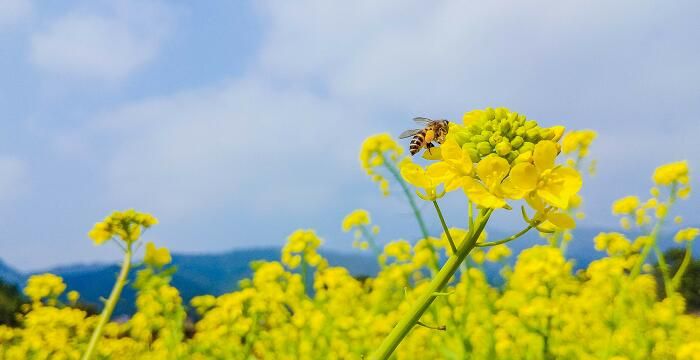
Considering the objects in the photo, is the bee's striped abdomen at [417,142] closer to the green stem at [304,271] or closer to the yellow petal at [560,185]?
the yellow petal at [560,185]

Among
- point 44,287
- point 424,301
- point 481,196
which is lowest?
point 424,301

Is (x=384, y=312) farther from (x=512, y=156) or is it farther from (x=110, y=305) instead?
(x=512, y=156)

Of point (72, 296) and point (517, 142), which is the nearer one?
point (517, 142)

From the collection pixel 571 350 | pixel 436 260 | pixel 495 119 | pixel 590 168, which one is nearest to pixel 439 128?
pixel 495 119

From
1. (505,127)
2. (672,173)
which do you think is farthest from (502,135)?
(672,173)

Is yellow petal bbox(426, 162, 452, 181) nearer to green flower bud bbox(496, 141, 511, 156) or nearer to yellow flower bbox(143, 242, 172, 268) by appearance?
green flower bud bbox(496, 141, 511, 156)

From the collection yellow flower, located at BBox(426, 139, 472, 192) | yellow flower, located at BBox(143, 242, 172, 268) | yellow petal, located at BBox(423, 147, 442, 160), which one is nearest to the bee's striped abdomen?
yellow petal, located at BBox(423, 147, 442, 160)

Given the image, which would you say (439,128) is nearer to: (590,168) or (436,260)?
(436,260)
